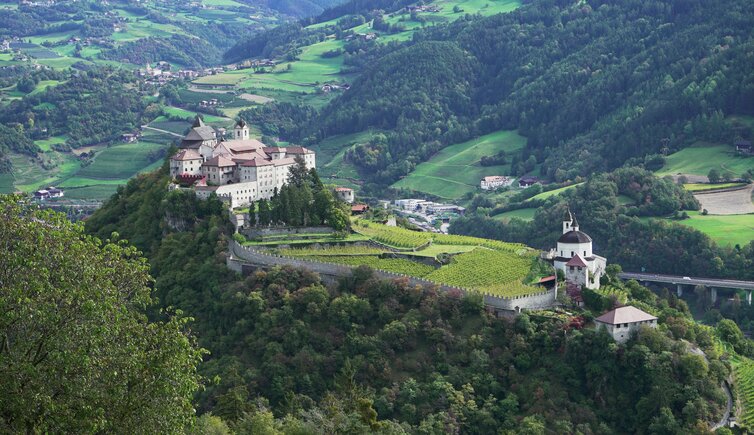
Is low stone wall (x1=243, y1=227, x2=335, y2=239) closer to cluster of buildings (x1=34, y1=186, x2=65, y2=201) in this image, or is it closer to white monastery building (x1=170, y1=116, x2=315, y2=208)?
white monastery building (x1=170, y1=116, x2=315, y2=208)

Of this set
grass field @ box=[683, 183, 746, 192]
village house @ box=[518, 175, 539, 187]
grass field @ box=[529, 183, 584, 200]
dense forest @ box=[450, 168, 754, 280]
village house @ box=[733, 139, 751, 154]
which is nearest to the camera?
dense forest @ box=[450, 168, 754, 280]

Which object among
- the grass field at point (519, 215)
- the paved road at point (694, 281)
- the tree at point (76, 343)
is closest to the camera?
the tree at point (76, 343)

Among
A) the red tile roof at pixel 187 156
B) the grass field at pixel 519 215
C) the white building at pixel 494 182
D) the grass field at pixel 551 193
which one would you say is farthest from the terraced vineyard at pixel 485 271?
the white building at pixel 494 182

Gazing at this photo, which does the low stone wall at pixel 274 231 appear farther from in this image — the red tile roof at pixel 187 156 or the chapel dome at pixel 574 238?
the chapel dome at pixel 574 238

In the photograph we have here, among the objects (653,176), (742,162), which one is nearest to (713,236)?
(653,176)

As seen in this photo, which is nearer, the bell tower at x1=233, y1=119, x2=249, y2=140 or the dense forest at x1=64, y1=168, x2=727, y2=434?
the dense forest at x1=64, y1=168, x2=727, y2=434

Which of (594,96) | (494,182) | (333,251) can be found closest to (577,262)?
(333,251)

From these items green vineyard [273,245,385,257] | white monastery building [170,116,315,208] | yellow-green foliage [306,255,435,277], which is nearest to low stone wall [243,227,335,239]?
green vineyard [273,245,385,257]
